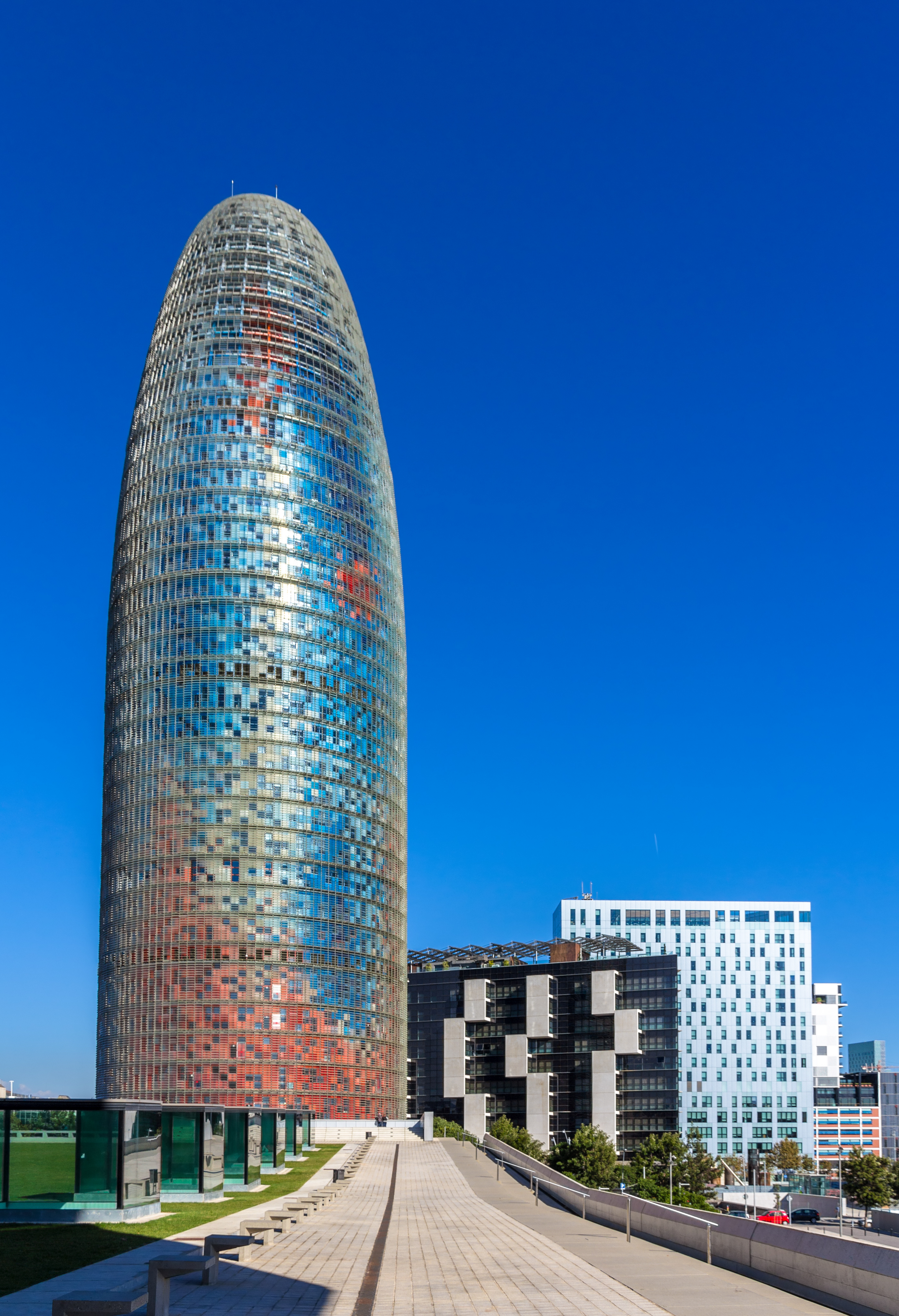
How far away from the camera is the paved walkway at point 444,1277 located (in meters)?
21.2

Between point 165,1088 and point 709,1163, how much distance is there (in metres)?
63.5

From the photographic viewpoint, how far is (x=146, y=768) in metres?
158

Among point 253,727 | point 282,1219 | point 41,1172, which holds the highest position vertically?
point 253,727

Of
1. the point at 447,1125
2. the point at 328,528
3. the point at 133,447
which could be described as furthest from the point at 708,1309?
the point at 133,447

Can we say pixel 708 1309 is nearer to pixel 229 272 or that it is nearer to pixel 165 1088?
pixel 165 1088

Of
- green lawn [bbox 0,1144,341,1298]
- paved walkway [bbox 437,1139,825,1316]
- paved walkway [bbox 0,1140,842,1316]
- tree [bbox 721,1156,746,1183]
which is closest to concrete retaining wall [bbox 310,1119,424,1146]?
tree [bbox 721,1156,746,1183]

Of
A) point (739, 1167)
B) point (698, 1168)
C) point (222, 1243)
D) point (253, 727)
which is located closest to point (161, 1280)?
point (222, 1243)

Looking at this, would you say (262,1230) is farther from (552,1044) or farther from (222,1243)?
(552,1044)

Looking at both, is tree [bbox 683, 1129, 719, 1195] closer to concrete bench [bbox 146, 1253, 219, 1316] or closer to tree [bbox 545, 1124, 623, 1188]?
tree [bbox 545, 1124, 623, 1188]

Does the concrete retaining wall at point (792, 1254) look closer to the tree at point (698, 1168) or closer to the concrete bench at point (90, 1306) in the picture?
the concrete bench at point (90, 1306)

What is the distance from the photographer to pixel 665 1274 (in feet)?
84.4

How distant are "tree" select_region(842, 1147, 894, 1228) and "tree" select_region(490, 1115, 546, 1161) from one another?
30.2 meters

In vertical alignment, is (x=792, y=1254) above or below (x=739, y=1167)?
above

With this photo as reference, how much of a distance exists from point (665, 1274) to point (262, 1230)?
Result: 10870 mm
